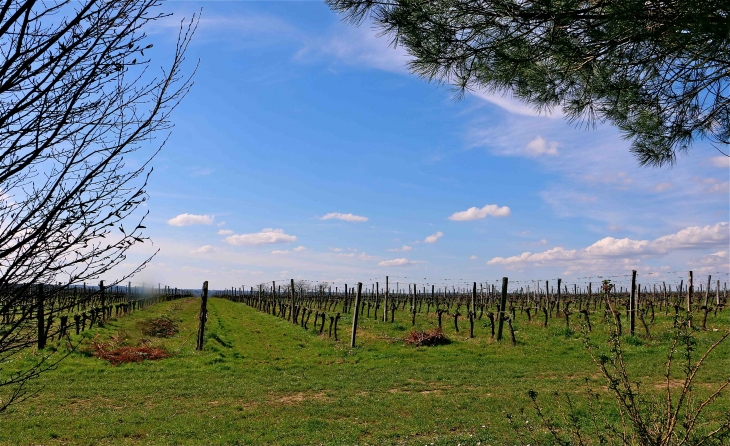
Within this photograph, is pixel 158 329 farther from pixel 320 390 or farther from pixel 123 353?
pixel 320 390

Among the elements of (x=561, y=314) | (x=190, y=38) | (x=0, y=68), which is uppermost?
(x=190, y=38)

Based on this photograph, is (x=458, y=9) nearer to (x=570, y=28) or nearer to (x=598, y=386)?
(x=570, y=28)

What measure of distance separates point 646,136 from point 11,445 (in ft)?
31.8

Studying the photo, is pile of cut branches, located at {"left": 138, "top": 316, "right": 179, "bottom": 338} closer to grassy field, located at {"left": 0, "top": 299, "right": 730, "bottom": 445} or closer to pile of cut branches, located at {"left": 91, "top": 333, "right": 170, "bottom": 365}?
grassy field, located at {"left": 0, "top": 299, "right": 730, "bottom": 445}

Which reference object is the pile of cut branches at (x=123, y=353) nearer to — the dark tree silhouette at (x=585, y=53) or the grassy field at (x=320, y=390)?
the grassy field at (x=320, y=390)

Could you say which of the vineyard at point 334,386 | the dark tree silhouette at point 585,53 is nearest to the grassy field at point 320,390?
the vineyard at point 334,386

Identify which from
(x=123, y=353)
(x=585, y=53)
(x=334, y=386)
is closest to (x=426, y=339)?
(x=334, y=386)

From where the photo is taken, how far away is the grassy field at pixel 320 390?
289 inches

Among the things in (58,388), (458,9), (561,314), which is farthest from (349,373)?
(561,314)

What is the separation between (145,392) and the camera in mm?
10453

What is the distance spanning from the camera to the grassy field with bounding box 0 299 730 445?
735 centimetres

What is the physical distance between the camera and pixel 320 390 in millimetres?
10633

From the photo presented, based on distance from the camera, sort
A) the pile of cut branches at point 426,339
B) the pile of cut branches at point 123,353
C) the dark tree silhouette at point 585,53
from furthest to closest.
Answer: the pile of cut branches at point 426,339 → the pile of cut branches at point 123,353 → the dark tree silhouette at point 585,53

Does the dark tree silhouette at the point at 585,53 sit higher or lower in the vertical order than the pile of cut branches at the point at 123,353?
higher
